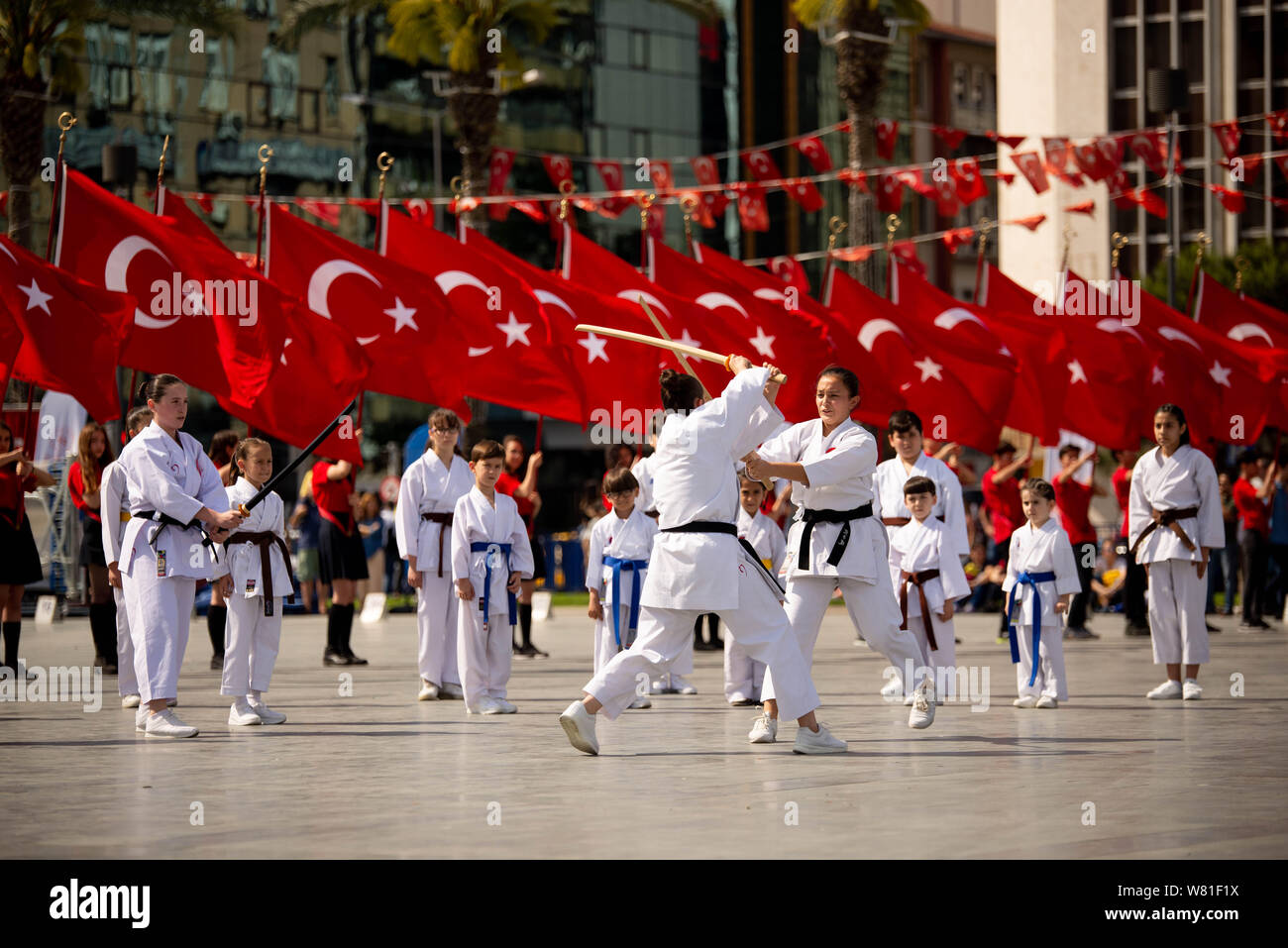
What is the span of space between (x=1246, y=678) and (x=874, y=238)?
1243 centimetres

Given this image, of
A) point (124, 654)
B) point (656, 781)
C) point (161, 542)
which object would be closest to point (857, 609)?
point (656, 781)

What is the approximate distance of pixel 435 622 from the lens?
41.5ft

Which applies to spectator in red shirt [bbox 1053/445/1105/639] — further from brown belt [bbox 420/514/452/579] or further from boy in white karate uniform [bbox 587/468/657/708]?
brown belt [bbox 420/514/452/579]

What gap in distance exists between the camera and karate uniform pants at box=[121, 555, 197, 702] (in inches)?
397

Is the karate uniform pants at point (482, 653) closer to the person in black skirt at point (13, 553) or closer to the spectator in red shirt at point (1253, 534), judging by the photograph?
the person in black skirt at point (13, 553)

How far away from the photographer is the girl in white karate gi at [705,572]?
9.05 meters

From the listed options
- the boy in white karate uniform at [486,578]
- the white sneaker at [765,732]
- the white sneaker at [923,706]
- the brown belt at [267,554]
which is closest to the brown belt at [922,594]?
the white sneaker at [923,706]

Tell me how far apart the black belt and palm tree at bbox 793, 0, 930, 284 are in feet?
49.1

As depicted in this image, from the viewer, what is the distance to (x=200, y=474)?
10375 millimetres

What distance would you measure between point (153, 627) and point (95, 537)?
14.3ft

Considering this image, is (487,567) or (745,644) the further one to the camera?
(487,567)

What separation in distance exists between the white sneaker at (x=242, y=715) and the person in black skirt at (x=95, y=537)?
318 cm

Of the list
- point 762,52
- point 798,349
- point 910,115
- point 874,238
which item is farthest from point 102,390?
point 910,115

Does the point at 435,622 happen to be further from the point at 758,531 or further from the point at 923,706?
the point at 923,706
